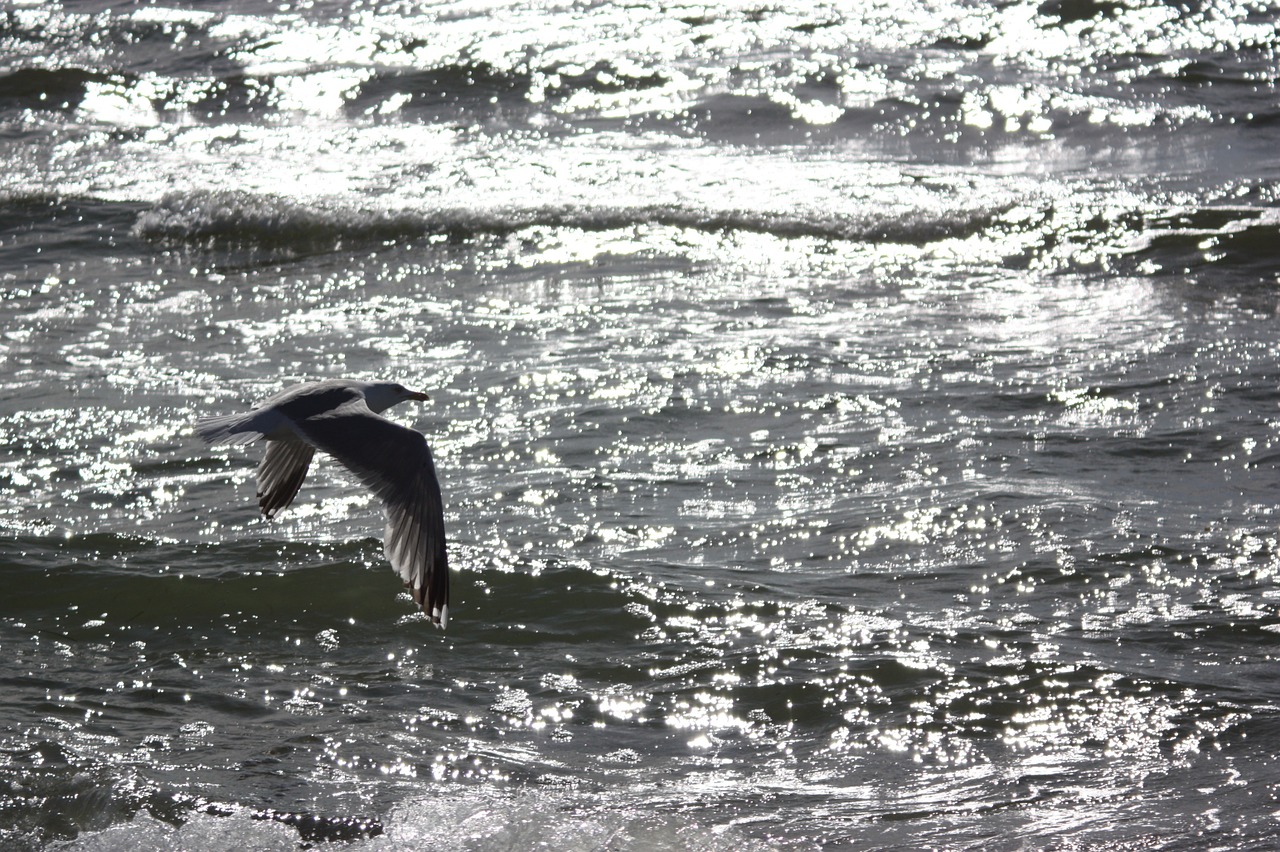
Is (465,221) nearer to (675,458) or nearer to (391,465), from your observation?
(675,458)

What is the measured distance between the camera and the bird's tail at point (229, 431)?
Answer: 13.3 ft

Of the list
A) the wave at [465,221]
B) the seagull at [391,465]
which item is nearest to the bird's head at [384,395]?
the seagull at [391,465]

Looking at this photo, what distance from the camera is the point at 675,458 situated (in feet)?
18.9

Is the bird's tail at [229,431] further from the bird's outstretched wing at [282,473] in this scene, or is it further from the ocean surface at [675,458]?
the ocean surface at [675,458]

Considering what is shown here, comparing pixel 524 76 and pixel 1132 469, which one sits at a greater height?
pixel 524 76

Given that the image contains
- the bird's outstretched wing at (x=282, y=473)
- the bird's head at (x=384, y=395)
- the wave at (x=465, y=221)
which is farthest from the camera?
the wave at (x=465, y=221)

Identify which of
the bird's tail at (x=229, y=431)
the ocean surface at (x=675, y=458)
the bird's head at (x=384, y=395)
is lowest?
the ocean surface at (x=675, y=458)

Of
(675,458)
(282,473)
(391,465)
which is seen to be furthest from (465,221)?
(391,465)

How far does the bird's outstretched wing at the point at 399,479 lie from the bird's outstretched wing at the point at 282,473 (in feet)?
1.90

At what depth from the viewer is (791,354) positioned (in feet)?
22.1

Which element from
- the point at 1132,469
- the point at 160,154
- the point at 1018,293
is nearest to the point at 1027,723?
the point at 1132,469

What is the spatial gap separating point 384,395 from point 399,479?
0.53 metres

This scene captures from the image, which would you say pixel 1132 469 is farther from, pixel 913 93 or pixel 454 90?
pixel 454 90

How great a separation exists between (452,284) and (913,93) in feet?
14.5
